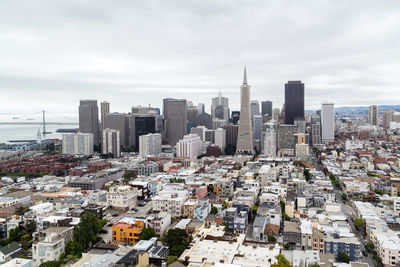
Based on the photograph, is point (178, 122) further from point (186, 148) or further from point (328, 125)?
point (328, 125)

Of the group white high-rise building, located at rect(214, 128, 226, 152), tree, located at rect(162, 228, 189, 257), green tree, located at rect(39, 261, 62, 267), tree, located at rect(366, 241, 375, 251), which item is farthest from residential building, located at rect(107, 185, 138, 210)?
white high-rise building, located at rect(214, 128, 226, 152)

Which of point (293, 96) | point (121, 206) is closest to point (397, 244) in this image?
point (121, 206)

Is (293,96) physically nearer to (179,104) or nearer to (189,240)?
(179,104)

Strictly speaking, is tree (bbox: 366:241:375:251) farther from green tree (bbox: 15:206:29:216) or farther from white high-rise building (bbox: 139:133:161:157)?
white high-rise building (bbox: 139:133:161:157)

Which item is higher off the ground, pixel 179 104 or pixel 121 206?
pixel 179 104

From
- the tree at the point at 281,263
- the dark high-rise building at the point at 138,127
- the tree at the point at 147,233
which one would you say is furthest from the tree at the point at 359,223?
the dark high-rise building at the point at 138,127
